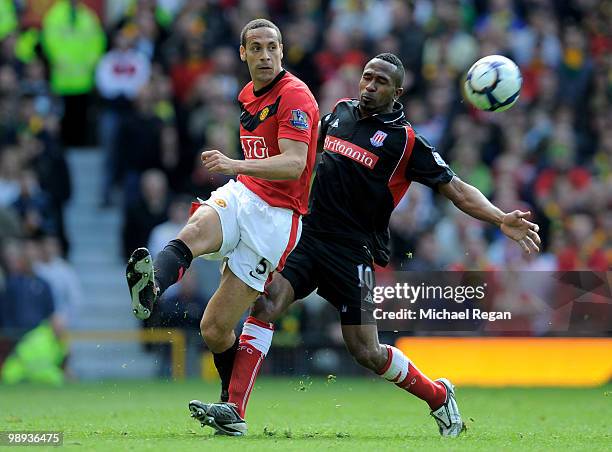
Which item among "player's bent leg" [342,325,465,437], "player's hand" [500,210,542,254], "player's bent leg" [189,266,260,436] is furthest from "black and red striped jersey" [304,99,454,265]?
"player's bent leg" [189,266,260,436]

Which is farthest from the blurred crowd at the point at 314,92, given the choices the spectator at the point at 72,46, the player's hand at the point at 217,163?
the player's hand at the point at 217,163

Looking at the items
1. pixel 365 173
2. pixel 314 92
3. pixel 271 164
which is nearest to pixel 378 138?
pixel 365 173

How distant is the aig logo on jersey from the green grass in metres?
1.86

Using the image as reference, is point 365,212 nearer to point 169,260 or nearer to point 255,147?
point 255,147

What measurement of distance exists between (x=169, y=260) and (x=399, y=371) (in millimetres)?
1920

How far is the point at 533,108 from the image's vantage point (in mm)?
18438

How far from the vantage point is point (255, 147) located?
9.45 m

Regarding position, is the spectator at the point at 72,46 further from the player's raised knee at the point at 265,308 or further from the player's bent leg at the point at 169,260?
the player's bent leg at the point at 169,260

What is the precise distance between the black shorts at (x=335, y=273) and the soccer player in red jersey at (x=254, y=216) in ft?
1.03

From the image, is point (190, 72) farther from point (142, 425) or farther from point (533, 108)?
point (142, 425)

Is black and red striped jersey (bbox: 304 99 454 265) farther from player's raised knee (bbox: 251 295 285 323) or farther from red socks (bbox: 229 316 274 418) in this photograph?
red socks (bbox: 229 316 274 418)

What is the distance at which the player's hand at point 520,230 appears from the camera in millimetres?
9386

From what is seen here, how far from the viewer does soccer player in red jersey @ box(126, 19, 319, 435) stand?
29.9ft

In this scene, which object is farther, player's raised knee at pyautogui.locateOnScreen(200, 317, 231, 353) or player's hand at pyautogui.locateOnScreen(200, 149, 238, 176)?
player's raised knee at pyautogui.locateOnScreen(200, 317, 231, 353)
